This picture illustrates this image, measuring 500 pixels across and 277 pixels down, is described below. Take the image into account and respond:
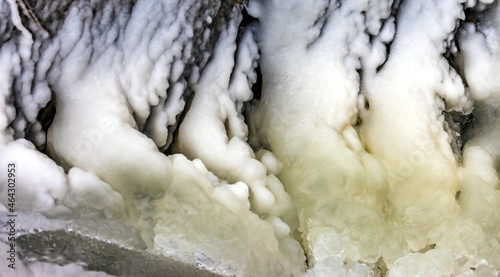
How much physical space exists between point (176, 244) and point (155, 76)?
0.30m

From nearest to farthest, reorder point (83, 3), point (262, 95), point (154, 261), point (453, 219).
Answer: point (154, 261) → point (83, 3) → point (453, 219) → point (262, 95)

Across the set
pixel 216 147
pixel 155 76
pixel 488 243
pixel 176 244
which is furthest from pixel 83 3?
pixel 488 243

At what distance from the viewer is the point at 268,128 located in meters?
1.18

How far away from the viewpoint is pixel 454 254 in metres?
1.06

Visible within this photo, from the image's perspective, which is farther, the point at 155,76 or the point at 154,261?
the point at 155,76

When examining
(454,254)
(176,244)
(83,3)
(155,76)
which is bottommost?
(454,254)

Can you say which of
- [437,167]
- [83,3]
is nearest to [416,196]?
[437,167]

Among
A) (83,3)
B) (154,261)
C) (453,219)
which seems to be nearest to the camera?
(154,261)

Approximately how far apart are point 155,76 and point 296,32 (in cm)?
34

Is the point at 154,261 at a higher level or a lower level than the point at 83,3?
lower

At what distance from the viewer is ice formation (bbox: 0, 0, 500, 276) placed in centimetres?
93

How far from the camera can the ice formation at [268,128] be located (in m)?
0.93

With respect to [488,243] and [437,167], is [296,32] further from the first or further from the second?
[488,243]

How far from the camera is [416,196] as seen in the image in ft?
3.71
